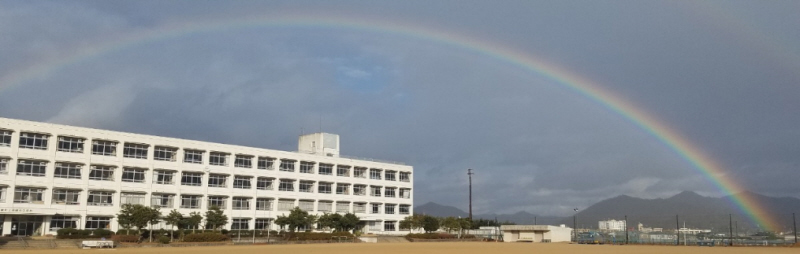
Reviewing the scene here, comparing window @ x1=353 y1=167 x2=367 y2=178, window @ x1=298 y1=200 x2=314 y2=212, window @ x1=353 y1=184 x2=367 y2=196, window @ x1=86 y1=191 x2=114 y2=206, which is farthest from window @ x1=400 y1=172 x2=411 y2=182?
window @ x1=86 y1=191 x2=114 y2=206

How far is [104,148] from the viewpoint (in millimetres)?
64250

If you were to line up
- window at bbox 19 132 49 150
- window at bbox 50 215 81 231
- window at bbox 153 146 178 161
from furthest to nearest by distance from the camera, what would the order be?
1. window at bbox 153 146 178 161
2. window at bbox 50 215 81 231
3. window at bbox 19 132 49 150

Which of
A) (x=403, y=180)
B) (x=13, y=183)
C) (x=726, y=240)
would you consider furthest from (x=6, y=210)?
(x=726, y=240)

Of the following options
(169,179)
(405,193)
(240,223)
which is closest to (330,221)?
(240,223)

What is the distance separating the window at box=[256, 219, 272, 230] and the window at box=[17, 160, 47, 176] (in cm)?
2476

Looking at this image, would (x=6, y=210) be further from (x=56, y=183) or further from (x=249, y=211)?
(x=249, y=211)

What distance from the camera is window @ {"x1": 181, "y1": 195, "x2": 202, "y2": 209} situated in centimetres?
7019

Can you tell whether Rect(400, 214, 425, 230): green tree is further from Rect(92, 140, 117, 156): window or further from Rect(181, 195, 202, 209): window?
Rect(92, 140, 117, 156): window

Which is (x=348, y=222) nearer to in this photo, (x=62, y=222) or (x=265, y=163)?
(x=265, y=163)

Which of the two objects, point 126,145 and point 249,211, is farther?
point 249,211

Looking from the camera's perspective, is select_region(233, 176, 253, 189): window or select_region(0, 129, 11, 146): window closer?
select_region(0, 129, 11, 146): window

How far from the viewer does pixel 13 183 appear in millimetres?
57062

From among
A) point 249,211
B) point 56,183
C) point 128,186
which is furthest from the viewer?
point 249,211

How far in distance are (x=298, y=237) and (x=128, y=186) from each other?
689 inches
